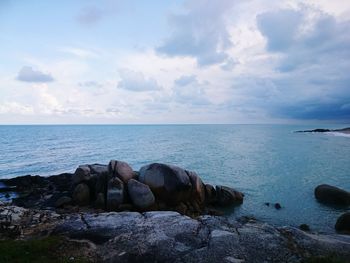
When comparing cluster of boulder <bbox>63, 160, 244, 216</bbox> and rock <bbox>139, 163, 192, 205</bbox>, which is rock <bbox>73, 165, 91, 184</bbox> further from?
rock <bbox>139, 163, 192, 205</bbox>

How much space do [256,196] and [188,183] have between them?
30.9 feet

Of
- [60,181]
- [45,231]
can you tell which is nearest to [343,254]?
[45,231]

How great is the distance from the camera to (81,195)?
24734 millimetres

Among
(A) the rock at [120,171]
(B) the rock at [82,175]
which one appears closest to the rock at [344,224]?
(A) the rock at [120,171]

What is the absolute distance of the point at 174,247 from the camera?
12344mm

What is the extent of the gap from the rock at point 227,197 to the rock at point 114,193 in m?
8.85

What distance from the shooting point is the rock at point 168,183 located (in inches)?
931

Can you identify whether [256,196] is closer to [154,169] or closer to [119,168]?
[154,169]

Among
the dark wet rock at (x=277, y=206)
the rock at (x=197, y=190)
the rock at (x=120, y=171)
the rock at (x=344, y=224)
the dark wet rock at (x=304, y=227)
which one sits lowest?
the dark wet rock at (x=277, y=206)

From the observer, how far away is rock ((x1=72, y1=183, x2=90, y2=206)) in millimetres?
24516

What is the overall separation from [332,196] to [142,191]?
678 inches

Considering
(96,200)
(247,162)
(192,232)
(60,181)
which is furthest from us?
(247,162)

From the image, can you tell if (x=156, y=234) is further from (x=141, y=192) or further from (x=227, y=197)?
(x=227, y=197)

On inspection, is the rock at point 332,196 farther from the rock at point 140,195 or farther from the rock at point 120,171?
the rock at point 120,171
